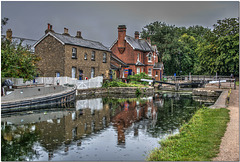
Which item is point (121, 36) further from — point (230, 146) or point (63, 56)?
point (230, 146)

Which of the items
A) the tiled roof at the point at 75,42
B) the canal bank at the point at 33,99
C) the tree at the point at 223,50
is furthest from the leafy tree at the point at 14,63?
the tree at the point at 223,50

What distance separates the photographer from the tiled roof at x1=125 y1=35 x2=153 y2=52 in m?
54.1

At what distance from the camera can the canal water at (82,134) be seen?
10.8 meters

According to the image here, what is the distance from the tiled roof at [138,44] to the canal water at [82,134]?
34155 millimetres

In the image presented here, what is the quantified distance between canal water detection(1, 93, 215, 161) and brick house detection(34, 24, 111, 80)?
50.7 ft

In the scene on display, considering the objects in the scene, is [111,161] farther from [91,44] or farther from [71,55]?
[91,44]

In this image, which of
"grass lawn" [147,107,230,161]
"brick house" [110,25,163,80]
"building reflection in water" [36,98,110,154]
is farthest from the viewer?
"brick house" [110,25,163,80]

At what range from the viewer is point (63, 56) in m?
35.8

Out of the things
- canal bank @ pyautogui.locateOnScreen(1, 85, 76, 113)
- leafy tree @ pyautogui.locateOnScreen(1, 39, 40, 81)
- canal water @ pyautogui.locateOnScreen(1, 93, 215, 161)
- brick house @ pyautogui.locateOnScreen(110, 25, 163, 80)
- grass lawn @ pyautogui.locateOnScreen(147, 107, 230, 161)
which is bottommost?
canal water @ pyautogui.locateOnScreen(1, 93, 215, 161)

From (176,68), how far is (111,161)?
65.0m

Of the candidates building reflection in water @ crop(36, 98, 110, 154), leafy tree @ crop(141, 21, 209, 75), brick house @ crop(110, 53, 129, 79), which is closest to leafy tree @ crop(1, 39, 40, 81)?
building reflection in water @ crop(36, 98, 110, 154)

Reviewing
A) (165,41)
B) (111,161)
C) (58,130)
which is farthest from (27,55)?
(165,41)

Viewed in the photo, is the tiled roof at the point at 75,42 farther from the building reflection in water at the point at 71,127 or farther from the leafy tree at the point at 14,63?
the building reflection in water at the point at 71,127

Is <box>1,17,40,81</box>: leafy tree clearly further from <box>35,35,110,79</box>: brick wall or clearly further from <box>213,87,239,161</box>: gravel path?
<box>213,87,239,161</box>: gravel path
